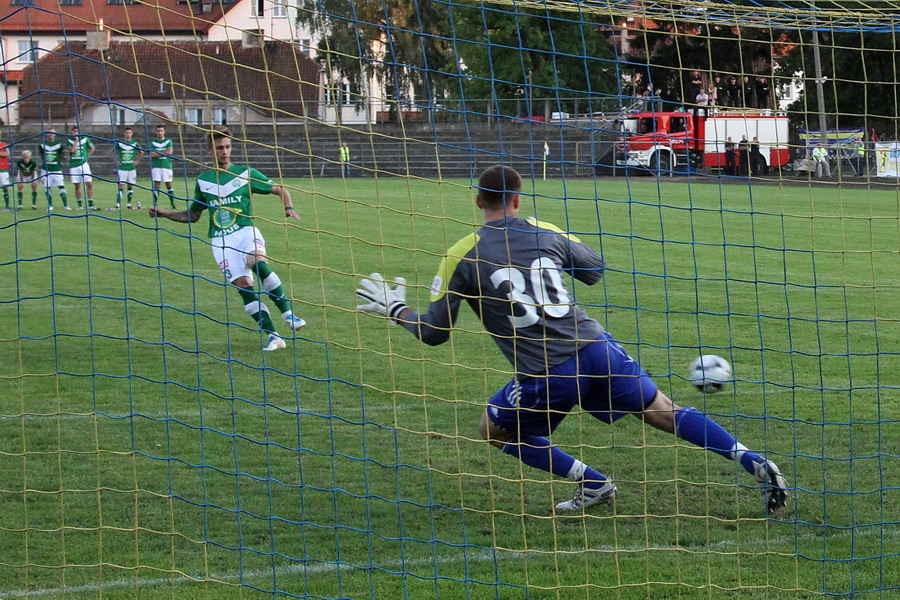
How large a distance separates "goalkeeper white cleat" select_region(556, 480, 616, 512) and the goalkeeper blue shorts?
38 centimetres

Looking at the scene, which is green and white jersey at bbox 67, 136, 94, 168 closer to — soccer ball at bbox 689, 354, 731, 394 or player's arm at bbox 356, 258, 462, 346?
player's arm at bbox 356, 258, 462, 346

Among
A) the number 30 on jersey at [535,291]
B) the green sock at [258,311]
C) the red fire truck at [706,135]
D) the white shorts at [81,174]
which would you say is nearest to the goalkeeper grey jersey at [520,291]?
the number 30 on jersey at [535,291]

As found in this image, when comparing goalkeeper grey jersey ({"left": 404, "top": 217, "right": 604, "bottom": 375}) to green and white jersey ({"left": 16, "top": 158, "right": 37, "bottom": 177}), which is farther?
green and white jersey ({"left": 16, "top": 158, "right": 37, "bottom": 177})

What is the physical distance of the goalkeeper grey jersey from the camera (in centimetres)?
459

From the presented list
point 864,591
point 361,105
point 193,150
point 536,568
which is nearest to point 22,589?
point 536,568

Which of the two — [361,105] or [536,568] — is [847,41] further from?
[536,568]

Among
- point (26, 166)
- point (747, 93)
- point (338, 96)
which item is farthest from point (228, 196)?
point (26, 166)

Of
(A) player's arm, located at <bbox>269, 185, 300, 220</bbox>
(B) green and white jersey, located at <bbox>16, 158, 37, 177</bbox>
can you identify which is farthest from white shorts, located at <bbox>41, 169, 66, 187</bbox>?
(A) player's arm, located at <bbox>269, 185, 300, 220</bbox>

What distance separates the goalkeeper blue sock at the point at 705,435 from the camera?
474cm

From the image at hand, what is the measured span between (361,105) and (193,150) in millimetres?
18870

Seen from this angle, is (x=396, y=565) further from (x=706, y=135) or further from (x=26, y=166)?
(x=26, y=166)

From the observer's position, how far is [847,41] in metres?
25.1

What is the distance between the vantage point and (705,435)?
474 cm

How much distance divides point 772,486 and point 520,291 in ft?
4.48
